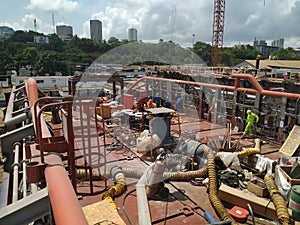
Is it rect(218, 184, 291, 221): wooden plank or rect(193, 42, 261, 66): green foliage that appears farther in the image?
rect(193, 42, 261, 66): green foliage

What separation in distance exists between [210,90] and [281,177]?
5865 millimetres

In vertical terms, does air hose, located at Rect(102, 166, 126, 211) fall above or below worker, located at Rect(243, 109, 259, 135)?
below

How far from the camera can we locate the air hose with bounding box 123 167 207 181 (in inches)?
208

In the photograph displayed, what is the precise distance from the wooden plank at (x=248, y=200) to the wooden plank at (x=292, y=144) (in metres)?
2.55

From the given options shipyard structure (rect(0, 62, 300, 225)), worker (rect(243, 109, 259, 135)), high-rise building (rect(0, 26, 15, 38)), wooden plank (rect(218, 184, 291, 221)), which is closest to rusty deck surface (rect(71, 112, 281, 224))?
shipyard structure (rect(0, 62, 300, 225))

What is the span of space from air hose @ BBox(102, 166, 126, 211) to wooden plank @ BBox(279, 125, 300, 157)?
14.0 feet

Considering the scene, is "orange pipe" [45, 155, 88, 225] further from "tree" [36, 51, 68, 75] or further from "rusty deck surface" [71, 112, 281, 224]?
"tree" [36, 51, 68, 75]

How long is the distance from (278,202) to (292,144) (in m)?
2.98

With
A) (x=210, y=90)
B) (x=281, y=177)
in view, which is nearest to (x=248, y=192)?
(x=281, y=177)

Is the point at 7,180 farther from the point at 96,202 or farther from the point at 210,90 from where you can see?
the point at 210,90

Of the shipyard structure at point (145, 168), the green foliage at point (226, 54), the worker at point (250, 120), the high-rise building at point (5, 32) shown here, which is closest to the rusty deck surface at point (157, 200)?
the shipyard structure at point (145, 168)

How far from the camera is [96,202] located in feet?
14.5

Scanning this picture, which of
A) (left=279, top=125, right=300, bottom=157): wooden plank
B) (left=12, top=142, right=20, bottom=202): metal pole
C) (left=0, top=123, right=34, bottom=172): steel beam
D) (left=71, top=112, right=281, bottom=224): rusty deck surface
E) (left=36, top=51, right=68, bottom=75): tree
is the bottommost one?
(left=71, top=112, right=281, bottom=224): rusty deck surface

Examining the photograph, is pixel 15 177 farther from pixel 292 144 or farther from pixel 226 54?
pixel 226 54
